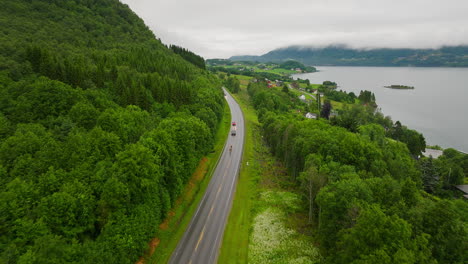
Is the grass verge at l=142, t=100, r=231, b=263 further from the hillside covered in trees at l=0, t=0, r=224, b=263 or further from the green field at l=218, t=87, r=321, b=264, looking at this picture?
the green field at l=218, t=87, r=321, b=264

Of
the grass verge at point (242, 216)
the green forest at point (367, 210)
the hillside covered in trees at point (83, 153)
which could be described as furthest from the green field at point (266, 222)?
the hillside covered in trees at point (83, 153)

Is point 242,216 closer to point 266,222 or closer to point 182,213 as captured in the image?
point 266,222

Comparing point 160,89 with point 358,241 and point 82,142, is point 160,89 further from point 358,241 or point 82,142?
point 358,241

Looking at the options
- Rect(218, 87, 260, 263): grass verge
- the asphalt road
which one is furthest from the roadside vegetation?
the asphalt road

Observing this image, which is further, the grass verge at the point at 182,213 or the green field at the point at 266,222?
the green field at the point at 266,222

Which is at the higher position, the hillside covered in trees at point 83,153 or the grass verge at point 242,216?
the hillside covered in trees at point 83,153

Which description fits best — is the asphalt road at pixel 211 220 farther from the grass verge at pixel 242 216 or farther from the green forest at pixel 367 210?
the green forest at pixel 367 210
